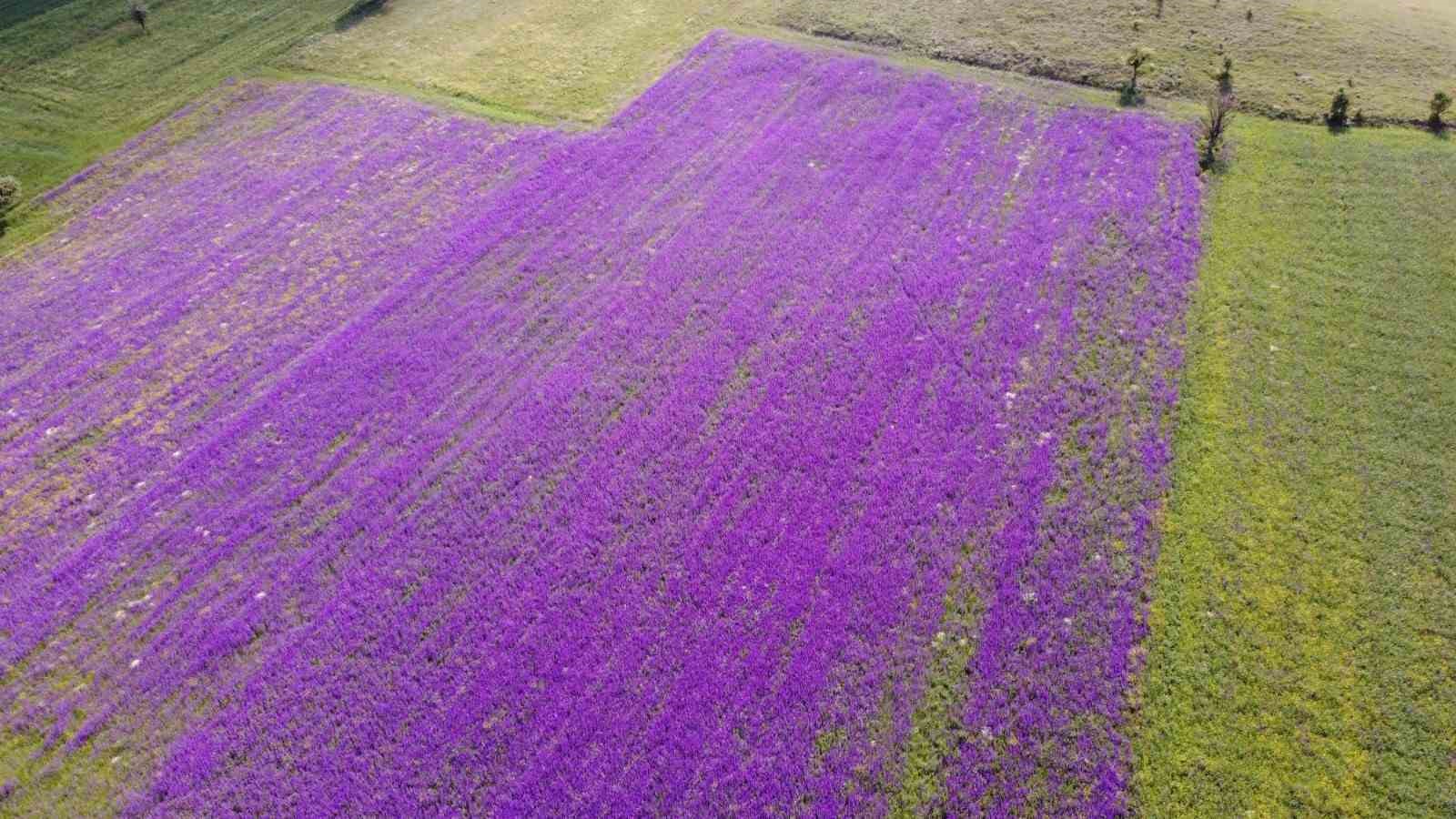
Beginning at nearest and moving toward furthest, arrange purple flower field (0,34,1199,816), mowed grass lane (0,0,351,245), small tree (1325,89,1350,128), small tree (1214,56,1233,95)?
purple flower field (0,34,1199,816), small tree (1325,89,1350,128), small tree (1214,56,1233,95), mowed grass lane (0,0,351,245)

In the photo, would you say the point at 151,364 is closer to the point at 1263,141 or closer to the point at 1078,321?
the point at 1078,321

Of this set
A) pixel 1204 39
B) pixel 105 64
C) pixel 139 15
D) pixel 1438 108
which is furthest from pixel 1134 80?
pixel 139 15

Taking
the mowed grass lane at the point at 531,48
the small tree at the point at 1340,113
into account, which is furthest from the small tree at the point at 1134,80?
the mowed grass lane at the point at 531,48

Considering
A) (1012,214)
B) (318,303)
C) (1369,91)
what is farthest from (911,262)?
(1369,91)

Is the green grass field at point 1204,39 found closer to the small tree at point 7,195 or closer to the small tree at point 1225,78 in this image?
the small tree at point 1225,78

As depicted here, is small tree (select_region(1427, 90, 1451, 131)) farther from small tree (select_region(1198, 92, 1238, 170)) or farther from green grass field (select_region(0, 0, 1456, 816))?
small tree (select_region(1198, 92, 1238, 170))

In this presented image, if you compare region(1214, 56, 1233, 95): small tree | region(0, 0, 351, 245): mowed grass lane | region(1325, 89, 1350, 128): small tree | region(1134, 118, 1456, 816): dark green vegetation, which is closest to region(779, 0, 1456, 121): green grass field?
region(1214, 56, 1233, 95): small tree
